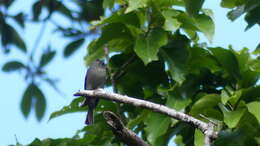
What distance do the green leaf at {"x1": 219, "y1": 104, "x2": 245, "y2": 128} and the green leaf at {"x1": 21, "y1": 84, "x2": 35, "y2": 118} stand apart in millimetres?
1405

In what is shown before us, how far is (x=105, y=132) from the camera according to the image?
6180mm

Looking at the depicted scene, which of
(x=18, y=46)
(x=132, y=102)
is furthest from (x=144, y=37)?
(x=18, y=46)

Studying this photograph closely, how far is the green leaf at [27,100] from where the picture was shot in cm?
486

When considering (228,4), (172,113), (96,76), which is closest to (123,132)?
(172,113)

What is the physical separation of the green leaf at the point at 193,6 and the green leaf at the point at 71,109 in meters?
1.17

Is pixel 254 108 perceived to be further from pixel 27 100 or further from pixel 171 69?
pixel 27 100

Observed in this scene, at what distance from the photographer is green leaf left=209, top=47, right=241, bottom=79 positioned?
5.85 meters

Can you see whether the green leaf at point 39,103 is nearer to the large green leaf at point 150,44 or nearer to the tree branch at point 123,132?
the tree branch at point 123,132

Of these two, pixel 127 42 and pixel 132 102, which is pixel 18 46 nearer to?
pixel 132 102

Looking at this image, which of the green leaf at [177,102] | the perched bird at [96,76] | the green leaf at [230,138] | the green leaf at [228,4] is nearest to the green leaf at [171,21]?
the green leaf at [177,102]

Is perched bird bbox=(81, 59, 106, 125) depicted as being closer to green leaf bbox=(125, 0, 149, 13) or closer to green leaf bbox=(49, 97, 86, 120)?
green leaf bbox=(49, 97, 86, 120)

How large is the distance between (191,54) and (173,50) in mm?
150

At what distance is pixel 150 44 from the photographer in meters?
5.88

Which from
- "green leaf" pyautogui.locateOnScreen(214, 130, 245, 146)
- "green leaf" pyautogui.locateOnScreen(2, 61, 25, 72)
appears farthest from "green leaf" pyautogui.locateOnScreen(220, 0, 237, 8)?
"green leaf" pyautogui.locateOnScreen(2, 61, 25, 72)
